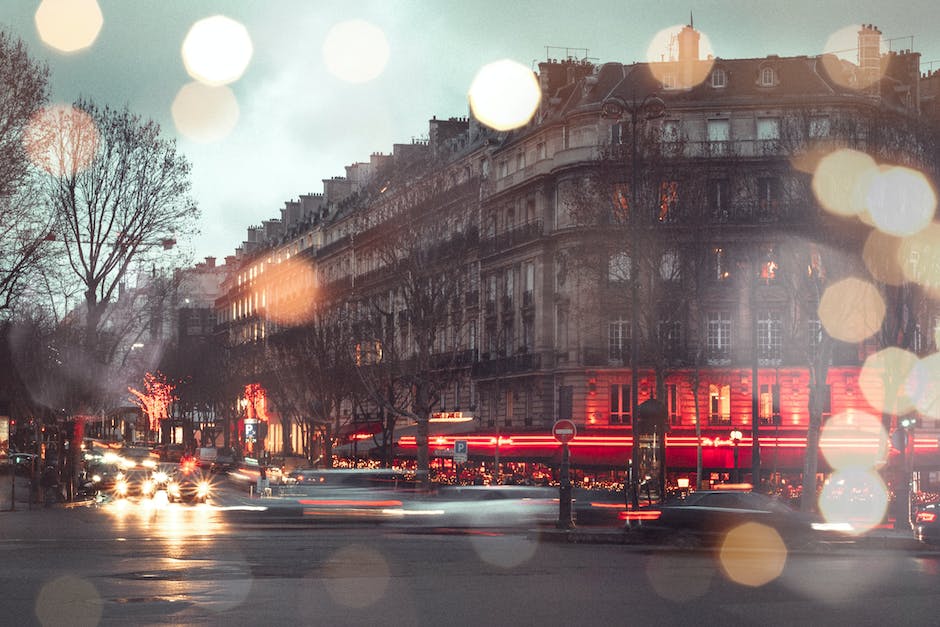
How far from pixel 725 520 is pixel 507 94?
46.9 metres

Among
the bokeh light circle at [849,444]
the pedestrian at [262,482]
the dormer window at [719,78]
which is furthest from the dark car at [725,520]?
the dormer window at [719,78]

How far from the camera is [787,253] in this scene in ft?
132

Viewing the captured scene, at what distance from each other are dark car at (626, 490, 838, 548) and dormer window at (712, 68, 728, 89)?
38.3m

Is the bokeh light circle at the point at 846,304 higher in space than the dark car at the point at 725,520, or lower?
higher

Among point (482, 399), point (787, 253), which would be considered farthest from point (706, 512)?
point (482, 399)

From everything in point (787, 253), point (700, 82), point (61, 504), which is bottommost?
point (61, 504)

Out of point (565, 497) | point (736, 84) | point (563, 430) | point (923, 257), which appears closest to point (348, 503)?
point (565, 497)

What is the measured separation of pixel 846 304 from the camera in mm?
37188

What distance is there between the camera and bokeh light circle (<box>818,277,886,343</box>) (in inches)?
1451

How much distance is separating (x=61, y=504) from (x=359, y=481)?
17134 millimetres

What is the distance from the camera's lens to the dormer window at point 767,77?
6134cm

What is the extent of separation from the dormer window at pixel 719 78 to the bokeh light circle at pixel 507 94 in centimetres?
945

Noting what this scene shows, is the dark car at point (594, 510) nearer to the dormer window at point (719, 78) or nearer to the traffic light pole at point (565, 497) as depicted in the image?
the traffic light pole at point (565, 497)

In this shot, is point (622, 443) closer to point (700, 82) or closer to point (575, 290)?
point (575, 290)
